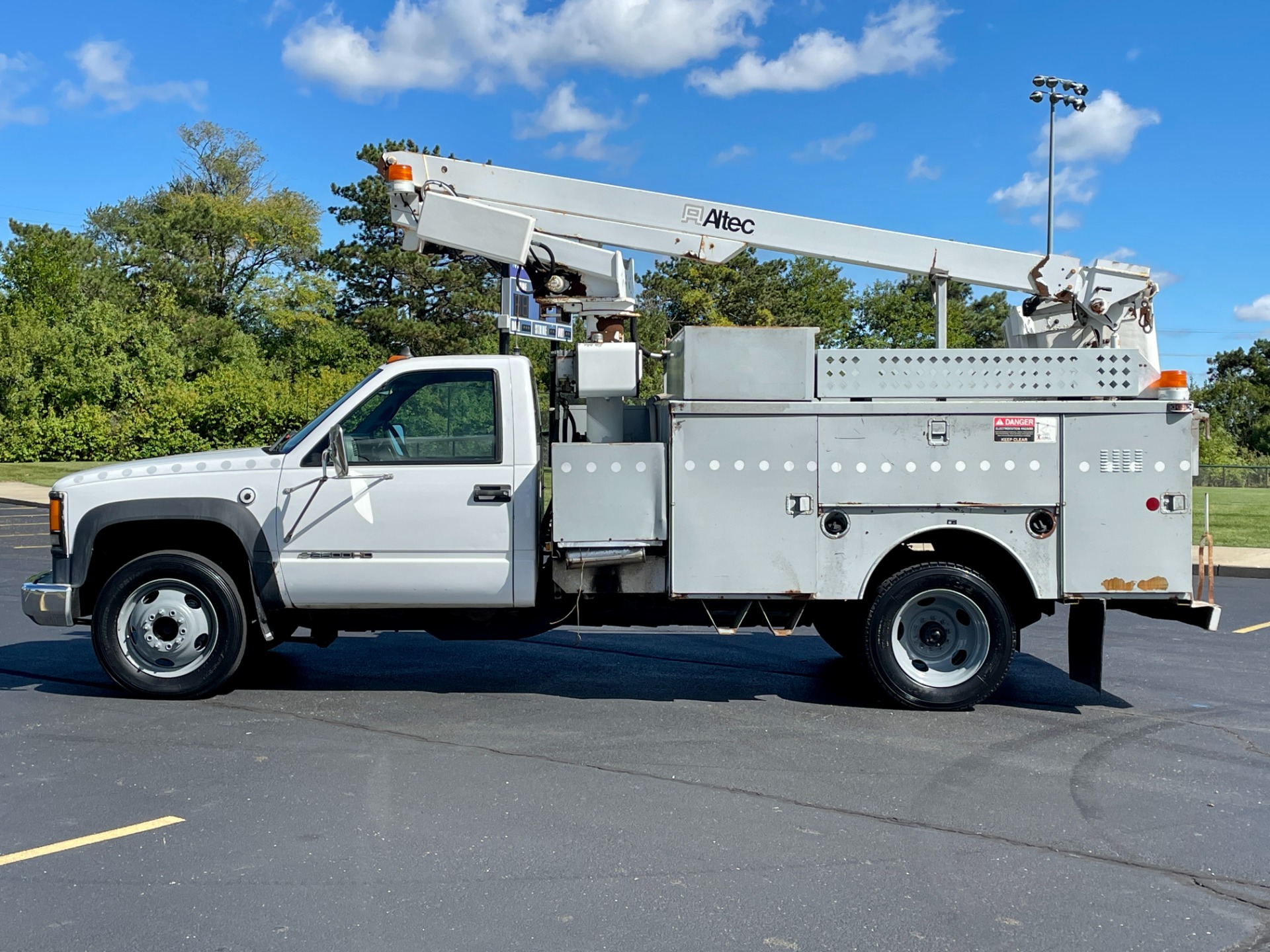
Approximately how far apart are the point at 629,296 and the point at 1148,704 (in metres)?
4.40

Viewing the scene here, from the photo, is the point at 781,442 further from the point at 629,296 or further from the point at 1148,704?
the point at 1148,704

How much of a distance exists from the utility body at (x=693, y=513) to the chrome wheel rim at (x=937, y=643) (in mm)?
14

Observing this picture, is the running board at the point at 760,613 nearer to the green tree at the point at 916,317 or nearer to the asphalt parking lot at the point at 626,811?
the asphalt parking lot at the point at 626,811

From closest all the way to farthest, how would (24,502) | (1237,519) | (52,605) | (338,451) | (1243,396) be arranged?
(338,451)
(52,605)
(24,502)
(1237,519)
(1243,396)

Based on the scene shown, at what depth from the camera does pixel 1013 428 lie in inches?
276

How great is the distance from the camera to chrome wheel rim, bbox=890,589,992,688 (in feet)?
23.9

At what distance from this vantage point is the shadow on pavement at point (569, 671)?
7.77 m

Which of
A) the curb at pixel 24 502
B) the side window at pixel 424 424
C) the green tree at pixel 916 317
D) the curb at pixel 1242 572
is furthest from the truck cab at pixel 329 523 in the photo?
the green tree at pixel 916 317

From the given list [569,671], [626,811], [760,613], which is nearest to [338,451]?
[569,671]

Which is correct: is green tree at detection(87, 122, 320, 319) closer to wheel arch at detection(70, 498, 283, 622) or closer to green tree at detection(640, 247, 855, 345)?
Result: green tree at detection(640, 247, 855, 345)

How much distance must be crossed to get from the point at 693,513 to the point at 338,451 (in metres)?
2.18

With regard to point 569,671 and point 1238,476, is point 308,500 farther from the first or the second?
point 1238,476

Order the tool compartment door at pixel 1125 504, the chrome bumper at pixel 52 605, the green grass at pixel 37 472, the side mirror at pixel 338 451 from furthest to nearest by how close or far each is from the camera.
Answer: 1. the green grass at pixel 37 472
2. the chrome bumper at pixel 52 605
3. the side mirror at pixel 338 451
4. the tool compartment door at pixel 1125 504

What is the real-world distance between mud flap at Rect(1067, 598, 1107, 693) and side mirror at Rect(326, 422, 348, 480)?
4597 millimetres
